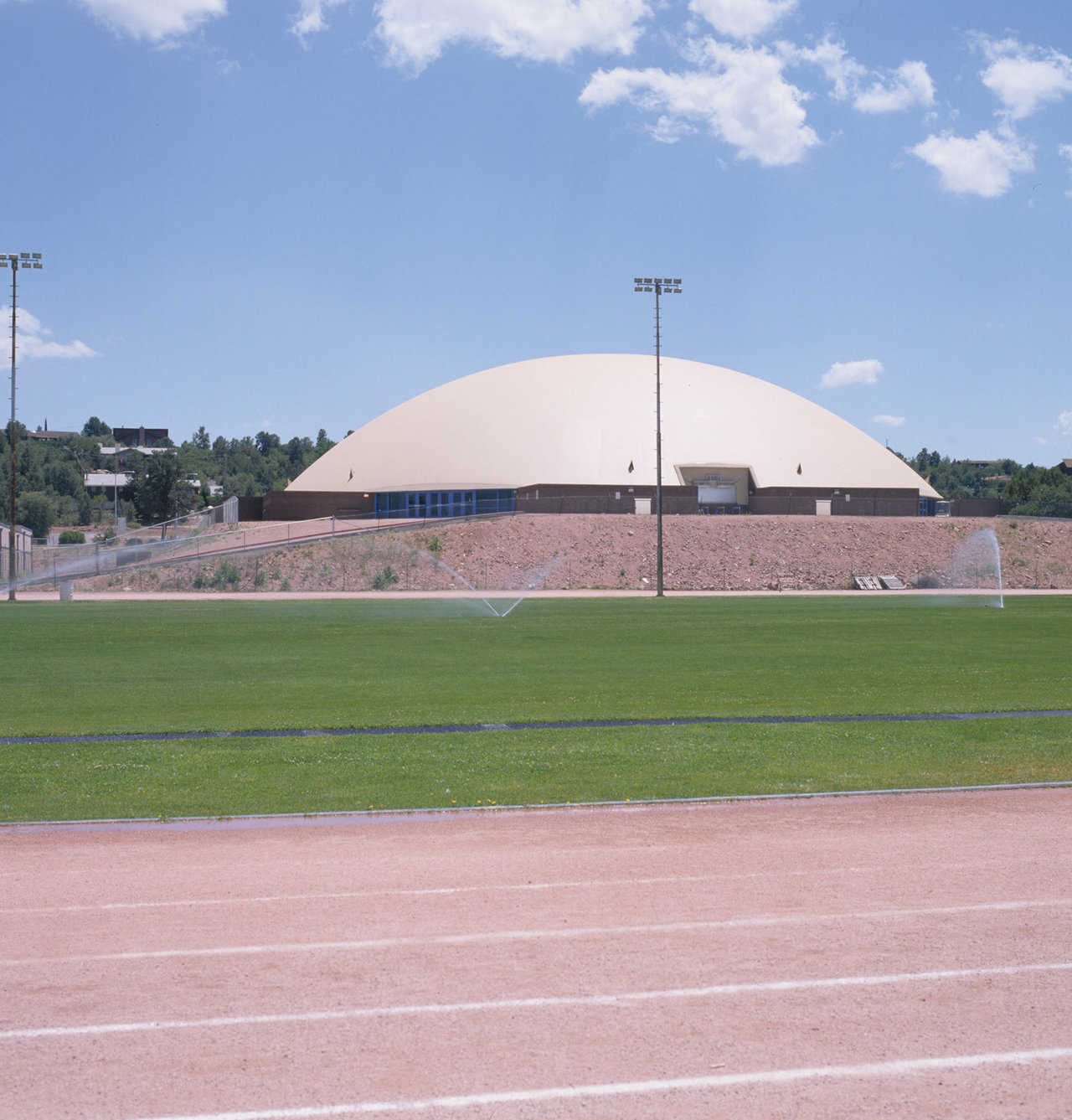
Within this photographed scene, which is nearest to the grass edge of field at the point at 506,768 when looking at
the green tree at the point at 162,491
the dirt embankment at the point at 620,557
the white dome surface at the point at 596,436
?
the dirt embankment at the point at 620,557

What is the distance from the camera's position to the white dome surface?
104 m

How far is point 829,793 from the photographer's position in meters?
14.6

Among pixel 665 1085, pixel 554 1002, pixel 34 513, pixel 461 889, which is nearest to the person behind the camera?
pixel 665 1085

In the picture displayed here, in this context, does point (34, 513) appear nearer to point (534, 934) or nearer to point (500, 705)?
point (500, 705)

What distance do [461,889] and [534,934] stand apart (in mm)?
1483

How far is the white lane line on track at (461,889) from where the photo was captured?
997 cm

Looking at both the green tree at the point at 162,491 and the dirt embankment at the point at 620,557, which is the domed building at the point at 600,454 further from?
the green tree at the point at 162,491

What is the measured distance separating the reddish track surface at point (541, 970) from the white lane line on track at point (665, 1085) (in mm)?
20

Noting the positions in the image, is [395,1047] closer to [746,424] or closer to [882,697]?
[882,697]

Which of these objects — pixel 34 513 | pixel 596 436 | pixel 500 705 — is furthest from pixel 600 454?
pixel 500 705

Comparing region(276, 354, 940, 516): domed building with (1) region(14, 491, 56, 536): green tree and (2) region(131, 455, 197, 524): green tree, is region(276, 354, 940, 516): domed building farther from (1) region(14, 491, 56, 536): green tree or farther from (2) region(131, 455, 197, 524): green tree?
(1) region(14, 491, 56, 536): green tree

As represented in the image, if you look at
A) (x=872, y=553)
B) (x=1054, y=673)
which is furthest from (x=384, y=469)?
(x=1054, y=673)

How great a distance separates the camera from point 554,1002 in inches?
300

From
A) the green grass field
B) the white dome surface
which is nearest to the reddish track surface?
the green grass field
